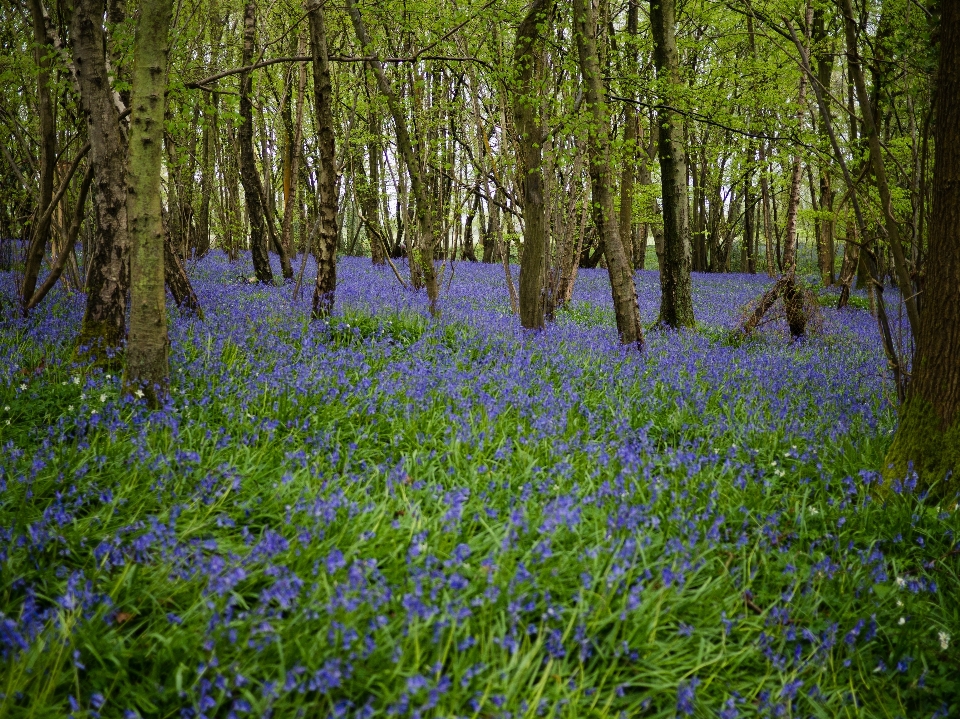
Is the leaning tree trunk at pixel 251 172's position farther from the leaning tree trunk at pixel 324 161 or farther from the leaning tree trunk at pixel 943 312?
the leaning tree trunk at pixel 943 312

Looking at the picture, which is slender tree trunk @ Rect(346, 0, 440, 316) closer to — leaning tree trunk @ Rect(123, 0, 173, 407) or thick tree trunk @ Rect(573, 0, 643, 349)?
thick tree trunk @ Rect(573, 0, 643, 349)

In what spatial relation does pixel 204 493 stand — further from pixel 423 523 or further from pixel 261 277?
pixel 261 277

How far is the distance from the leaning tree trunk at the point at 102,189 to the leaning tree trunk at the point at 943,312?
20.3 feet

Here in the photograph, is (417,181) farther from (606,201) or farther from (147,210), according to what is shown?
(147,210)

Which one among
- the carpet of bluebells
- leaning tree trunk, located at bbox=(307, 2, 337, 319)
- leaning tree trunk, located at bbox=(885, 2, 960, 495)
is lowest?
the carpet of bluebells

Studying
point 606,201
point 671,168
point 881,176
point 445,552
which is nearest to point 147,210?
point 445,552

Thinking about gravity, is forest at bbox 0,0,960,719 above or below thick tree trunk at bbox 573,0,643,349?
below

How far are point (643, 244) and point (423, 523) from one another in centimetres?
2482

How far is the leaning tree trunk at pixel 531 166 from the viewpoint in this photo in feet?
28.1

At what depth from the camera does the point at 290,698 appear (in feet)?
7.43

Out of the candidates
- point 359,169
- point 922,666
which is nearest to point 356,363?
point 922,666

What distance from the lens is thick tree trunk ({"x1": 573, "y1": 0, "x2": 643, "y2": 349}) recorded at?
7871mm

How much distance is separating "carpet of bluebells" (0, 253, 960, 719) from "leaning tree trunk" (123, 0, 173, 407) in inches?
12.7

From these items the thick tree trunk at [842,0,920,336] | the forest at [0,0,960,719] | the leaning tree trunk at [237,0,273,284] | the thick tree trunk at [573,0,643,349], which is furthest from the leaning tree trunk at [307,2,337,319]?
the thick tree trunk at [842,0,920,336]
